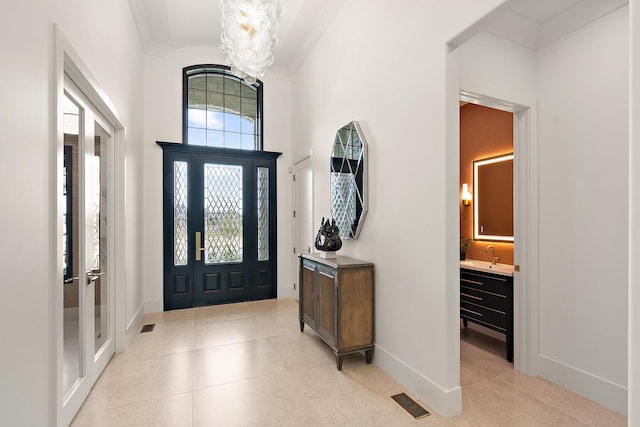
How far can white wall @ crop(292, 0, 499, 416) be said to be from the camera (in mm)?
2283

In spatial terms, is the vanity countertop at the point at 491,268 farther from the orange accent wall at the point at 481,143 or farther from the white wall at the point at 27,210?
the white wall at the point at 27,210

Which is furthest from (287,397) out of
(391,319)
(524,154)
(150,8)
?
(150,8)

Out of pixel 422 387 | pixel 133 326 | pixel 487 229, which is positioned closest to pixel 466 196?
pixel 487 229

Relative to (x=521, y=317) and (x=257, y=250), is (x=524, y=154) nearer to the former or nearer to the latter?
(x=521, y=317)

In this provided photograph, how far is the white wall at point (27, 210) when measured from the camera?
51.5 inches

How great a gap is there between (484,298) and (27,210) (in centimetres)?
388

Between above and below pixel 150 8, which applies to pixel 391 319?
below

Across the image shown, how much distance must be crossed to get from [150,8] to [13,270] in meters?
4.24

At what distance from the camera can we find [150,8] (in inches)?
164

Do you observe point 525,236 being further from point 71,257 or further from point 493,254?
point 71,257

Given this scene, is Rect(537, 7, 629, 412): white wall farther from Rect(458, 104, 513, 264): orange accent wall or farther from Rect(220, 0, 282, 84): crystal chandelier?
Rect(220, 0, 282, 84): crystal chandelier

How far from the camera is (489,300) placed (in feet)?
11.0

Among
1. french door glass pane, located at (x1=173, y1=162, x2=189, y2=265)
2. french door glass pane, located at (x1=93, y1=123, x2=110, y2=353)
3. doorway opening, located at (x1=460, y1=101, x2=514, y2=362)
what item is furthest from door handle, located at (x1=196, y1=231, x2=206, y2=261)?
doorway opening, located at (x1=460, y1=101, x2=514, y2=362)

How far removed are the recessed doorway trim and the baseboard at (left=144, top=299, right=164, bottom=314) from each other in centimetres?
484
